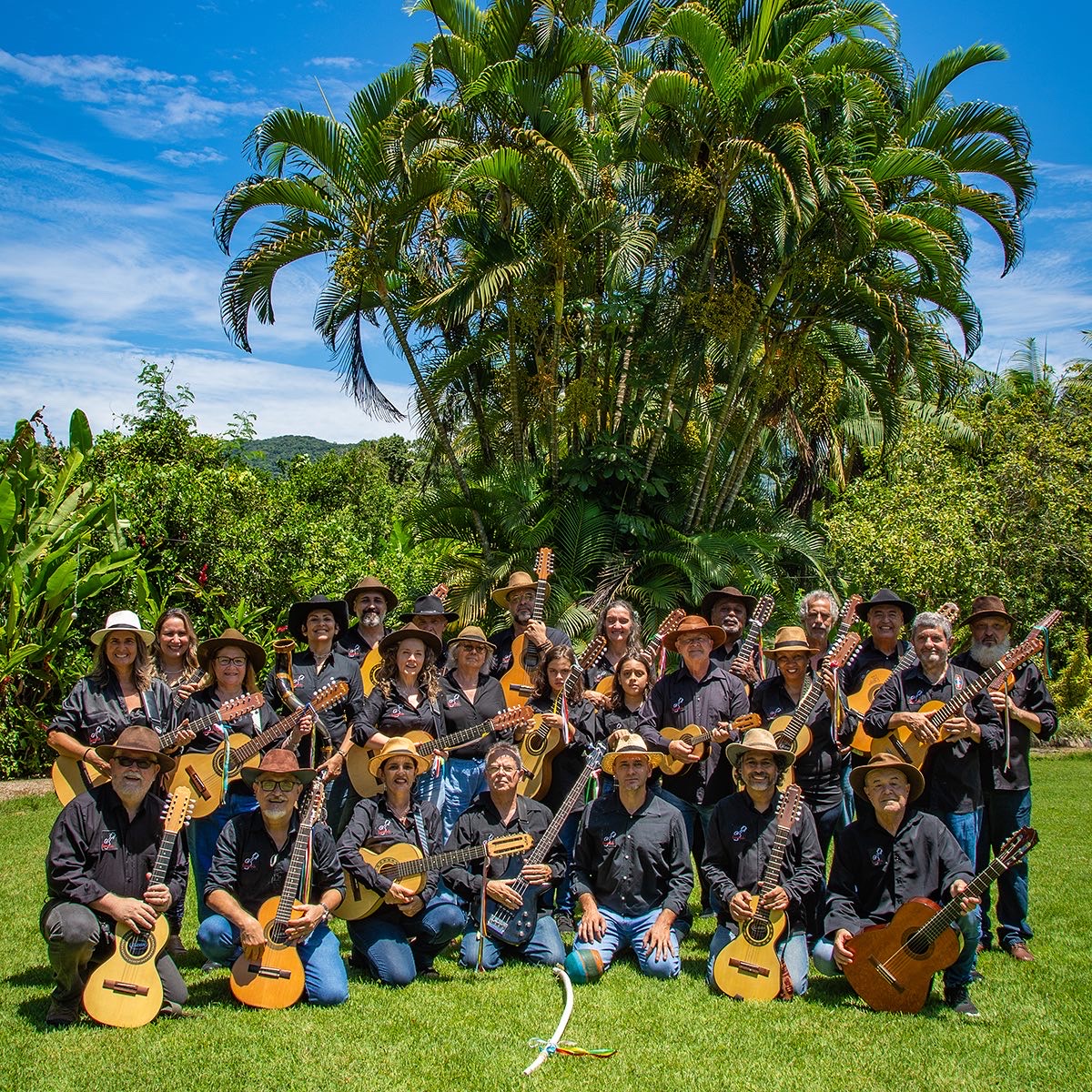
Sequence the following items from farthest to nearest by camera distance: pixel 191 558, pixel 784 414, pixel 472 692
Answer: pixel 784 414
pixel 191 558
pixel 472 692

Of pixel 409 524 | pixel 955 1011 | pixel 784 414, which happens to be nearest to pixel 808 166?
pixel 784 414

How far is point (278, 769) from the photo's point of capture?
6.29 metres

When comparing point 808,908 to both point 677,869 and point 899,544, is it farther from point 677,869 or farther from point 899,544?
point 899,544

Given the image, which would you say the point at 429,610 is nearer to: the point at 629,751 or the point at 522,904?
the point at 629,751

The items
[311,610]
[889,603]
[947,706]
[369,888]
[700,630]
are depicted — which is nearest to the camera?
[369,888]

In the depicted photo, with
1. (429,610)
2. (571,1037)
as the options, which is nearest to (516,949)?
(571,1037)

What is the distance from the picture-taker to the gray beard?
7.54m

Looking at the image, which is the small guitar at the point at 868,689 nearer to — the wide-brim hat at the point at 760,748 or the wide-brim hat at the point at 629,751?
the wide-brim hat at the point at 760,748

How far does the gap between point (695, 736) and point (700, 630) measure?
0.78m

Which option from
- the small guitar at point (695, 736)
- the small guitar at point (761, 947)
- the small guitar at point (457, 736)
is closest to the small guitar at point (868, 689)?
the small guitar at point (695, 736)

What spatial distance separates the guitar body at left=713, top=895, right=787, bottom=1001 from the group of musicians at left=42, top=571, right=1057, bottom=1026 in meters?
0.08

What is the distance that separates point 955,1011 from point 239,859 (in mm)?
4173

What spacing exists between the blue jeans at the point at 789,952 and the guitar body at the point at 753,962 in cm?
7

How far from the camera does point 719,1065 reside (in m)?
5.31
